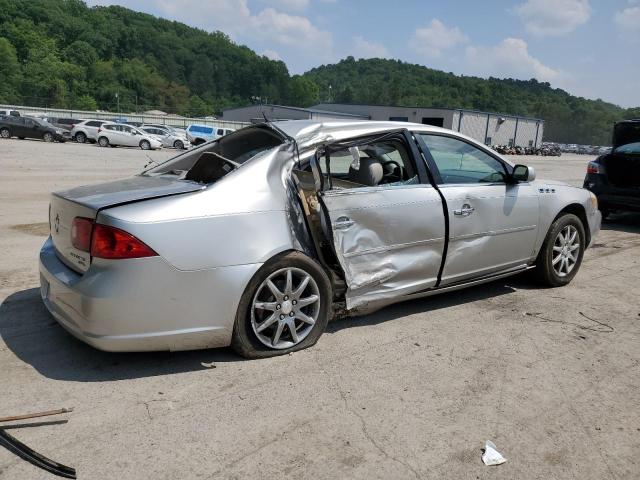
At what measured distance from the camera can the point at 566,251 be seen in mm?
5551

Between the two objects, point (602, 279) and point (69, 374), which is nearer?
point (69, 374)

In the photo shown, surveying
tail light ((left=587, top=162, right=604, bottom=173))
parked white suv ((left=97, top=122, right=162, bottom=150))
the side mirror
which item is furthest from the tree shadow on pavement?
parked white suv ((left=97, top=122, right=162, bottom=150))

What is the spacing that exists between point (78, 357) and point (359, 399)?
1833 mm

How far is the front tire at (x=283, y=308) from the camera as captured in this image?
3535mm

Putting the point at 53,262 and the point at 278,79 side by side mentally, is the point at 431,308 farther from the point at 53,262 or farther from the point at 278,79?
the point at 278,79

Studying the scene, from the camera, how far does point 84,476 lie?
2.46 metres

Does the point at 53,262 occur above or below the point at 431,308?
above

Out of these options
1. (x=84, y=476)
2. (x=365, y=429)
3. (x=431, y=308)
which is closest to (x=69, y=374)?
(x=84, y=476)

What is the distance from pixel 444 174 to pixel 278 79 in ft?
506

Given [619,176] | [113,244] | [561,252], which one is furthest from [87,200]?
[619,176]

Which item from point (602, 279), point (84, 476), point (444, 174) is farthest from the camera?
point (602, 279)

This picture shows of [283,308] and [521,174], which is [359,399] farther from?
[521,174]

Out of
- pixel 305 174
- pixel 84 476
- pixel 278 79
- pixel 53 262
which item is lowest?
pixel 84 476

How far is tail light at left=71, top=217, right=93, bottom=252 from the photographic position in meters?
3.29
